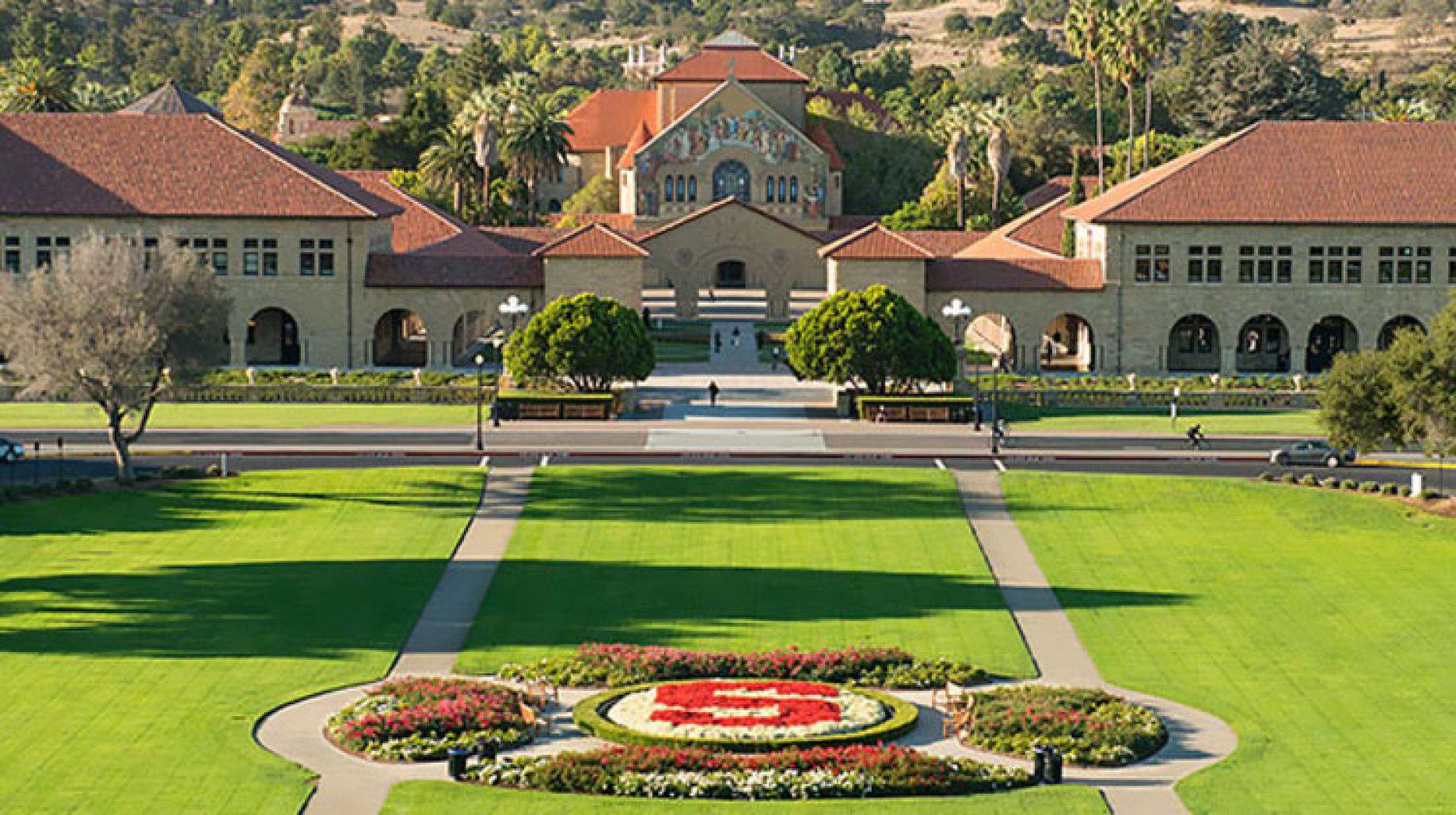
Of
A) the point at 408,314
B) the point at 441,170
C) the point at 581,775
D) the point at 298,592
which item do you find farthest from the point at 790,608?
the point at 441,170

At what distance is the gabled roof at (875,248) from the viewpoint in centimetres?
11612

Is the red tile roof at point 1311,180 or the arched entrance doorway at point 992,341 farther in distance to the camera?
the arched entrance doorway at point 992,341

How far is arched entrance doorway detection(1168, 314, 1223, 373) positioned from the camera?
120500 mm

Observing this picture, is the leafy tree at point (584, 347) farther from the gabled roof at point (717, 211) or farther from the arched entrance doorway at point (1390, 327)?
the gabled roof at point (717, 211)

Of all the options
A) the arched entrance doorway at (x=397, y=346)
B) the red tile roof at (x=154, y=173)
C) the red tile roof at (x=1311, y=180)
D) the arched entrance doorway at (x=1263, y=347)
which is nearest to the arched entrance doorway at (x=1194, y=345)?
the arched entrance doorway at (x=1263, y=347)

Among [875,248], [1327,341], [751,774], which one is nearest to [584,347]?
[875,248]

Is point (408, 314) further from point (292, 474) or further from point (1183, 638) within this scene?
point (1183, 638)

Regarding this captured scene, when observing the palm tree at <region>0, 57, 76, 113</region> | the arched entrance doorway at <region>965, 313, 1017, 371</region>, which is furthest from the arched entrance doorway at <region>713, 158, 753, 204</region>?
the palm tree at <region>0, 57, 76, 113</region>

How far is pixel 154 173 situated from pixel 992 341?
43.4m

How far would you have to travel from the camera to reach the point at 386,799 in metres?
45.9

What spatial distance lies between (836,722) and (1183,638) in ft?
42.7

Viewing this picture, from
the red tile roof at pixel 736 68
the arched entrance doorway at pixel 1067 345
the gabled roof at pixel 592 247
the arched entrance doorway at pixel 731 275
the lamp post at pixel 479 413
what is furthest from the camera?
the red tile roof at pixel 736 68

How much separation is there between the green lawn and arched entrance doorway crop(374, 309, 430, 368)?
1793 inches

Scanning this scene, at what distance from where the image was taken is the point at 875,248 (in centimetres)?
11662
